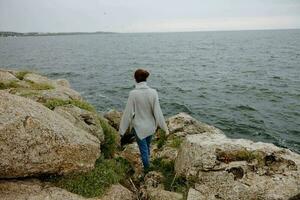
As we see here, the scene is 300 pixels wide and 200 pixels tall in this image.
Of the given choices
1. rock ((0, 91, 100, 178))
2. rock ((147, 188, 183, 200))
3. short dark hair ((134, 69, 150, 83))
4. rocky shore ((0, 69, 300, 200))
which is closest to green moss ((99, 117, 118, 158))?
rocky shore ((0, 69, 300, 200))

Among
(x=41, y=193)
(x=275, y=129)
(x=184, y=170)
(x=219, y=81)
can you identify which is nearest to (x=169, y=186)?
(x=184, y=170)

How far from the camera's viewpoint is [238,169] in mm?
7285

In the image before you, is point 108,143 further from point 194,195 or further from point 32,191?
point 194,195

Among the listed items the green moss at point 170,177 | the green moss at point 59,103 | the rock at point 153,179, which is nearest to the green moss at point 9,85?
the green moss at point 59,103

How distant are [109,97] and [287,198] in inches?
895

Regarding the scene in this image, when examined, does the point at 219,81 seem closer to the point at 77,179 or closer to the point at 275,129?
the point at 275,129

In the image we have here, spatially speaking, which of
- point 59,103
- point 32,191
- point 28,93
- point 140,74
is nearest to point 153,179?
point 140,74

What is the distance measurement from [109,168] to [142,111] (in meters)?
1.65

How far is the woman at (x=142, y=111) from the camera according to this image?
26.2 feet

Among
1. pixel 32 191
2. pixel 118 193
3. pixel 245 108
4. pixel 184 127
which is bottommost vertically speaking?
pixel 245 108

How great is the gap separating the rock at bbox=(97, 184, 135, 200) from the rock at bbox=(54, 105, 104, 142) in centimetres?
213

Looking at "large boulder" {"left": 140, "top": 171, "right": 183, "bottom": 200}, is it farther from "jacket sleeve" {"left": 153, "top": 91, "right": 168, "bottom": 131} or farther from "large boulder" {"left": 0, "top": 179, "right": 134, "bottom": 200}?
"jacket sleeve" {"left": 153, "top": 91, "right": 168, "bottom": 131}

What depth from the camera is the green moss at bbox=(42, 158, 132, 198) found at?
6.94 m

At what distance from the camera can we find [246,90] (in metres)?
30.6
